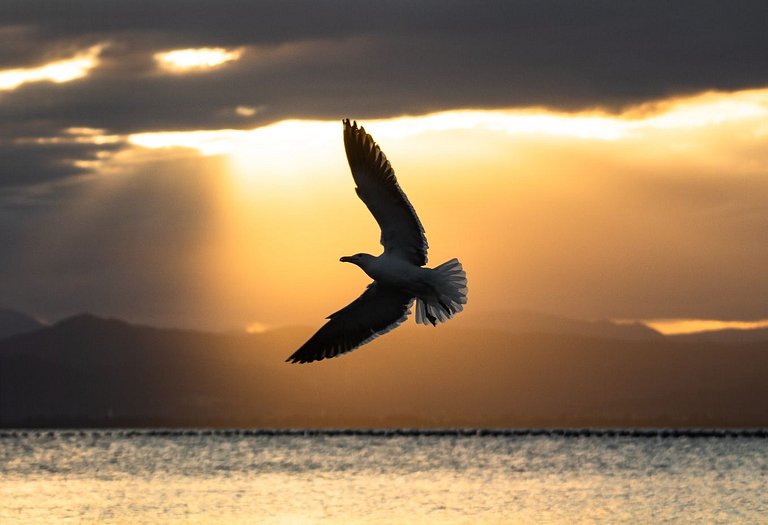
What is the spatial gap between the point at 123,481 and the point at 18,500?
21545 mm

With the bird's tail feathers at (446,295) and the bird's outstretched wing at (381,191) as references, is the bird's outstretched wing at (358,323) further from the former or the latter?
the bird's outstretched wing at (381,191)

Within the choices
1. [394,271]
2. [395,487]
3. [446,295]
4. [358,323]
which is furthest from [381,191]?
[395,487]

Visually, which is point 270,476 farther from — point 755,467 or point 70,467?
point 755,467

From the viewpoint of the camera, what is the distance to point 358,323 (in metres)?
30.6

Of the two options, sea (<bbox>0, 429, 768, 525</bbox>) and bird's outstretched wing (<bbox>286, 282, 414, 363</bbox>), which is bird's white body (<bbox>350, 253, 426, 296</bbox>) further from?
sea (<bbox>0, 429, 768, 525</bbox>)

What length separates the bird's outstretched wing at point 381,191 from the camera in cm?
2803

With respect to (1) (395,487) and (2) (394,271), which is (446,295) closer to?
(2) (394,271)

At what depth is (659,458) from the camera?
159m

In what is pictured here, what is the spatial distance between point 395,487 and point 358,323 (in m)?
83.3

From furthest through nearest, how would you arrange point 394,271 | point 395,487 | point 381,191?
1. point 395,487
2. point 394,271
3. point 381,191

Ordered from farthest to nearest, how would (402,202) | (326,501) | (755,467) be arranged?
1. (755,467)
2. (326,501)
3. (402,202)

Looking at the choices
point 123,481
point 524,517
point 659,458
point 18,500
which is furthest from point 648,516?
point 659,458

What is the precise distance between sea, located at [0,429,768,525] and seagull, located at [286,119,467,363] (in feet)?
179

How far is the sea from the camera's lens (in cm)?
8912
